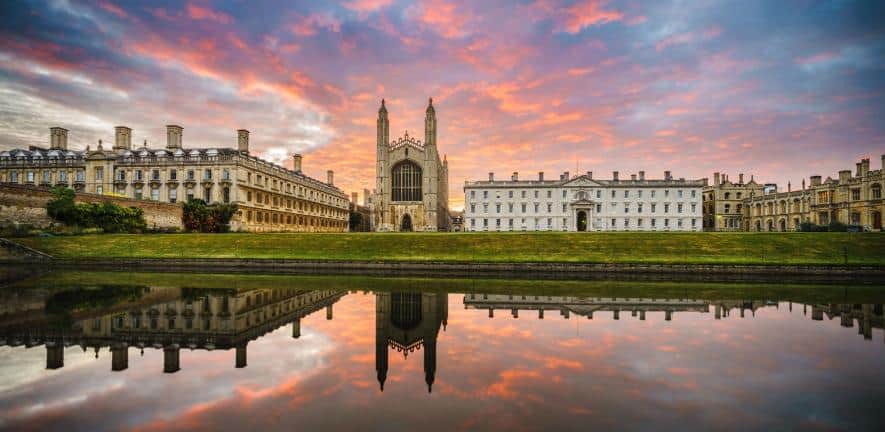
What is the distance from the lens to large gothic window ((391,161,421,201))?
3086 inches

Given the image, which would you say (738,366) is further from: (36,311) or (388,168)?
(388,168)

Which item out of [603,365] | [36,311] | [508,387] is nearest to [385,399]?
[508,387]

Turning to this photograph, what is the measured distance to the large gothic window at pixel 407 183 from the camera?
7838 cm

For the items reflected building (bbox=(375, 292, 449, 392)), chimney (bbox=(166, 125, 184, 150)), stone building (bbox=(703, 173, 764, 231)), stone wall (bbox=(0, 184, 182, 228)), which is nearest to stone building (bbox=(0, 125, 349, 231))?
chimney (bbox=(166, 125, 184, 150))

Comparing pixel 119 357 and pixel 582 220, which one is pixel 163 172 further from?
pixel 582 220

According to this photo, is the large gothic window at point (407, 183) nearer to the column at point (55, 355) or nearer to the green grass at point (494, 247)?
the green grass at point (494, 247)

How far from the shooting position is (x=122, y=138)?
62562 millimetres

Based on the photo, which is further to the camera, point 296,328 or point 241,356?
point 296,328

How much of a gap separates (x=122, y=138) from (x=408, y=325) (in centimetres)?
6796

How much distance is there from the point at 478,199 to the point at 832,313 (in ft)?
207

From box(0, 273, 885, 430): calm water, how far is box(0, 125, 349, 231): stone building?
140 feet

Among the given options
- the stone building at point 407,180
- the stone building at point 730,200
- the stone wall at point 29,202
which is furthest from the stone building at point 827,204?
the stone wall at point 29,202

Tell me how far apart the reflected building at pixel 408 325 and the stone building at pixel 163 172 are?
1765 inches

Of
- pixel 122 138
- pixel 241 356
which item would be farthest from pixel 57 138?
pixel 241 356
